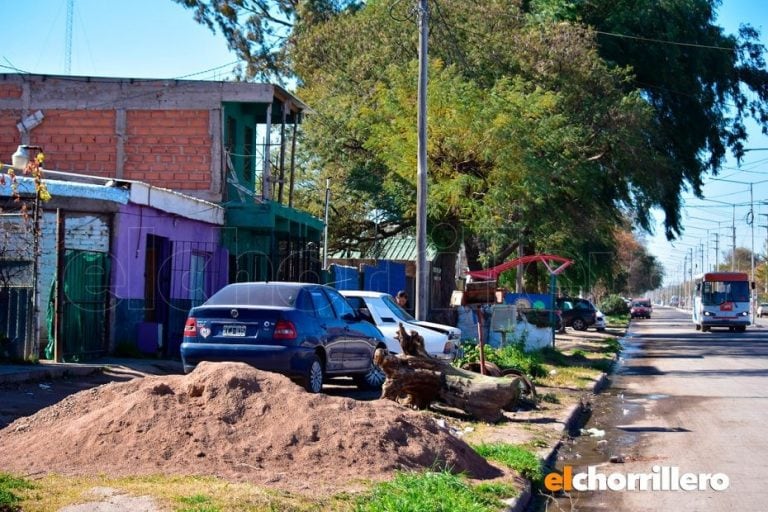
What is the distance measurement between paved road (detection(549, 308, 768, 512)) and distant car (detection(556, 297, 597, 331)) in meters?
22.2

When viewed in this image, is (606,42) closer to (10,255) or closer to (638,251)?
(10,255)

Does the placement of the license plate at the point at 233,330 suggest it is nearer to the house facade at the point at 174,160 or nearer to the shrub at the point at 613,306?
the house facade at the point at 174,160

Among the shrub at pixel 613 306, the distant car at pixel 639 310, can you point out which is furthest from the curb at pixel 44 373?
the distant car at pixel 639 310

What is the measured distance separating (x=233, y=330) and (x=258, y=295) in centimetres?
93

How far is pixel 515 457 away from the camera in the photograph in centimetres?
989

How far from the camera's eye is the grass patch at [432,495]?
6.93 meters

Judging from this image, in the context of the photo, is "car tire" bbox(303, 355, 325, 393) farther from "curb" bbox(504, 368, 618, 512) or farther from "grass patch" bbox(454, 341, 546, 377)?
"grass patch" bbox(454, 341, 546, 377)

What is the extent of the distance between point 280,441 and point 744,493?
14.0 feet

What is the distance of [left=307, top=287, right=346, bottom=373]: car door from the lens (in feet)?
46.4

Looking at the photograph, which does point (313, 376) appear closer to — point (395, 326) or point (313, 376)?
point (313, 376)

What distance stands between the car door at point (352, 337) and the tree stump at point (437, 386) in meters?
1.93

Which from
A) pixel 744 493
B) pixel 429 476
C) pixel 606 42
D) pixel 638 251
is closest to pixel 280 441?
pixel 429 476

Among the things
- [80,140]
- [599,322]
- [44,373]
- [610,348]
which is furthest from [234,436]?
[599,322]

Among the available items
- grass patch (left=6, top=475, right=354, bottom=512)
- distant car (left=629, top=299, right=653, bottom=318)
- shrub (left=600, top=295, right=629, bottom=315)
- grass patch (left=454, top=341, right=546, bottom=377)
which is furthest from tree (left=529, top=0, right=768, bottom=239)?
distant car (left=629, top=299, right=653, bottom=318)
